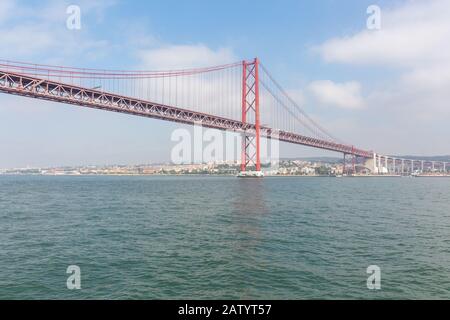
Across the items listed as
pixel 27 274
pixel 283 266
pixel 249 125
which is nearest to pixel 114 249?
pixel 27 274

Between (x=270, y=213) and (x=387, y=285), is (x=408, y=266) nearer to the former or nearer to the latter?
(x=387, y=285)

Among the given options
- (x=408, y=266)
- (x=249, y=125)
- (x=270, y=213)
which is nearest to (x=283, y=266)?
(x=408, y=266)

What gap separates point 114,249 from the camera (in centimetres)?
1234

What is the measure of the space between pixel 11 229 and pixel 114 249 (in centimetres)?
707

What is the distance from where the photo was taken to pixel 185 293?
8281mm

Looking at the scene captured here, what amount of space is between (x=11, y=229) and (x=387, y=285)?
15528 mm

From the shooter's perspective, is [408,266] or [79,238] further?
[79,238]
